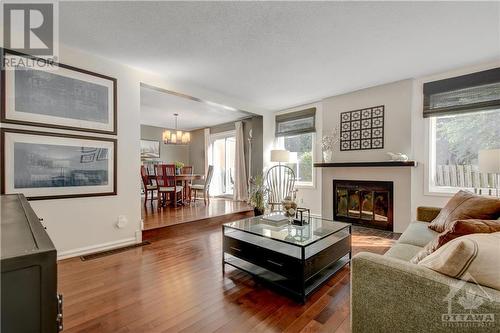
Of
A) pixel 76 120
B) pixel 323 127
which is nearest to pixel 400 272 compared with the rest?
pixel 76 120

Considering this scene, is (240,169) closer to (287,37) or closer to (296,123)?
(296,123)

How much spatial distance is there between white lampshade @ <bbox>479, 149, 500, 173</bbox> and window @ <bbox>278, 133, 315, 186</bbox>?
268 cm

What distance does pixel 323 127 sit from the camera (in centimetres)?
456

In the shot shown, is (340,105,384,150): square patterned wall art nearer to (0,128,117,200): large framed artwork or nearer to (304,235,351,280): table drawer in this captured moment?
(304,235,351,280): table drawer

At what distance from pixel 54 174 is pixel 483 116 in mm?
5469

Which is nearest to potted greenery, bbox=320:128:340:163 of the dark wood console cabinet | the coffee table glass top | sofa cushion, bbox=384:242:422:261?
the coffee table glass top

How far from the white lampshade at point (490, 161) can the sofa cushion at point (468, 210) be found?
599 mm

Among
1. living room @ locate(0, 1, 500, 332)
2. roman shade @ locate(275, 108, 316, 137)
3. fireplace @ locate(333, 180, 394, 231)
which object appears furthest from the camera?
roman shade @ locate(275, 108, 316, 137)

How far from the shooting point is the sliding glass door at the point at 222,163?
7.08m

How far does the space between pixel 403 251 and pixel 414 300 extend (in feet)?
3.04

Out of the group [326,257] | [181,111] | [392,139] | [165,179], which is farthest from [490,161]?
[181,111]

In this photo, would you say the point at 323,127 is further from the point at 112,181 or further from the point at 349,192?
the point at 112,181

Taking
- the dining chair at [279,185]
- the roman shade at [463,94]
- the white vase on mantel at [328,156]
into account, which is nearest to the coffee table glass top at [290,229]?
the dining chair at [279,185]

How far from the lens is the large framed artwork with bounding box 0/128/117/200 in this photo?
2312 millimetres
